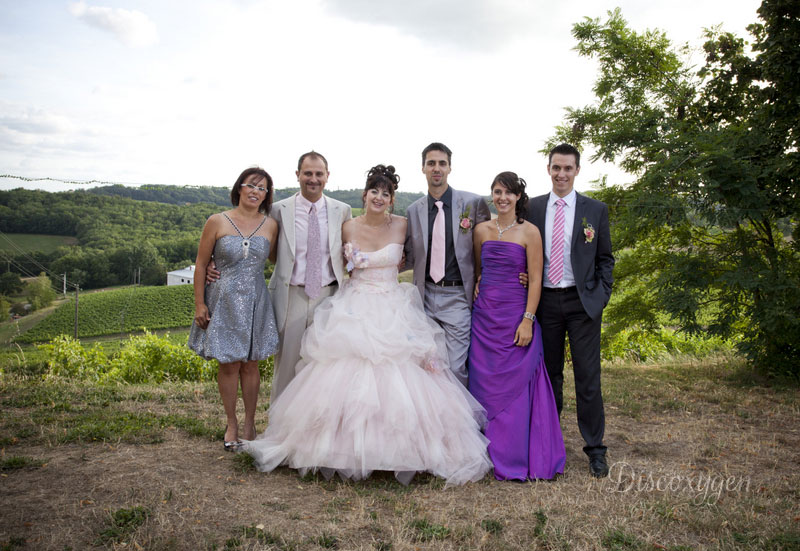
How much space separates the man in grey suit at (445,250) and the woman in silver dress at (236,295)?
1326mm

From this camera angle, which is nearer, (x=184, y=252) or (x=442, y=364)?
(x=442, y=364)

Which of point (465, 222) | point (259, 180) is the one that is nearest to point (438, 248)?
point (465, 222)

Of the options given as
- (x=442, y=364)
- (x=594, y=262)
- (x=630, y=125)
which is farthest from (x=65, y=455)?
(x=630, y=125)

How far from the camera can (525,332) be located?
408 cm

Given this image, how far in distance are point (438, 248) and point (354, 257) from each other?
0.73 meters

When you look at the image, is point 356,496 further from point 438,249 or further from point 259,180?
point 259,180

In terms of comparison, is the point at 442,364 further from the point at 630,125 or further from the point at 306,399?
the point at 630,125

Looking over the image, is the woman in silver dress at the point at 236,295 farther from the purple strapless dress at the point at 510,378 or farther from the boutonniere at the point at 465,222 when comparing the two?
the purple strapless dress at the point at 510,378

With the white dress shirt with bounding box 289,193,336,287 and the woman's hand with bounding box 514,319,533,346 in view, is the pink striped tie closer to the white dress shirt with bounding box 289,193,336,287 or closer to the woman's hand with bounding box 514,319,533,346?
the woman's hand with bounding box 514,319,533,346

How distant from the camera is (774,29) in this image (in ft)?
21.6

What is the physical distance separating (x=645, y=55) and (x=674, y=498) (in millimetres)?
8284

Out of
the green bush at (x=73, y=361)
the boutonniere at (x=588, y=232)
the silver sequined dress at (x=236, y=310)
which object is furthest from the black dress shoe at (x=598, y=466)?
the green bush at (x=73, y=361)

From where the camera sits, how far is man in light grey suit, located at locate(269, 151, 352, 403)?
448cm

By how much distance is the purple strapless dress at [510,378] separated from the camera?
403 centimetres
